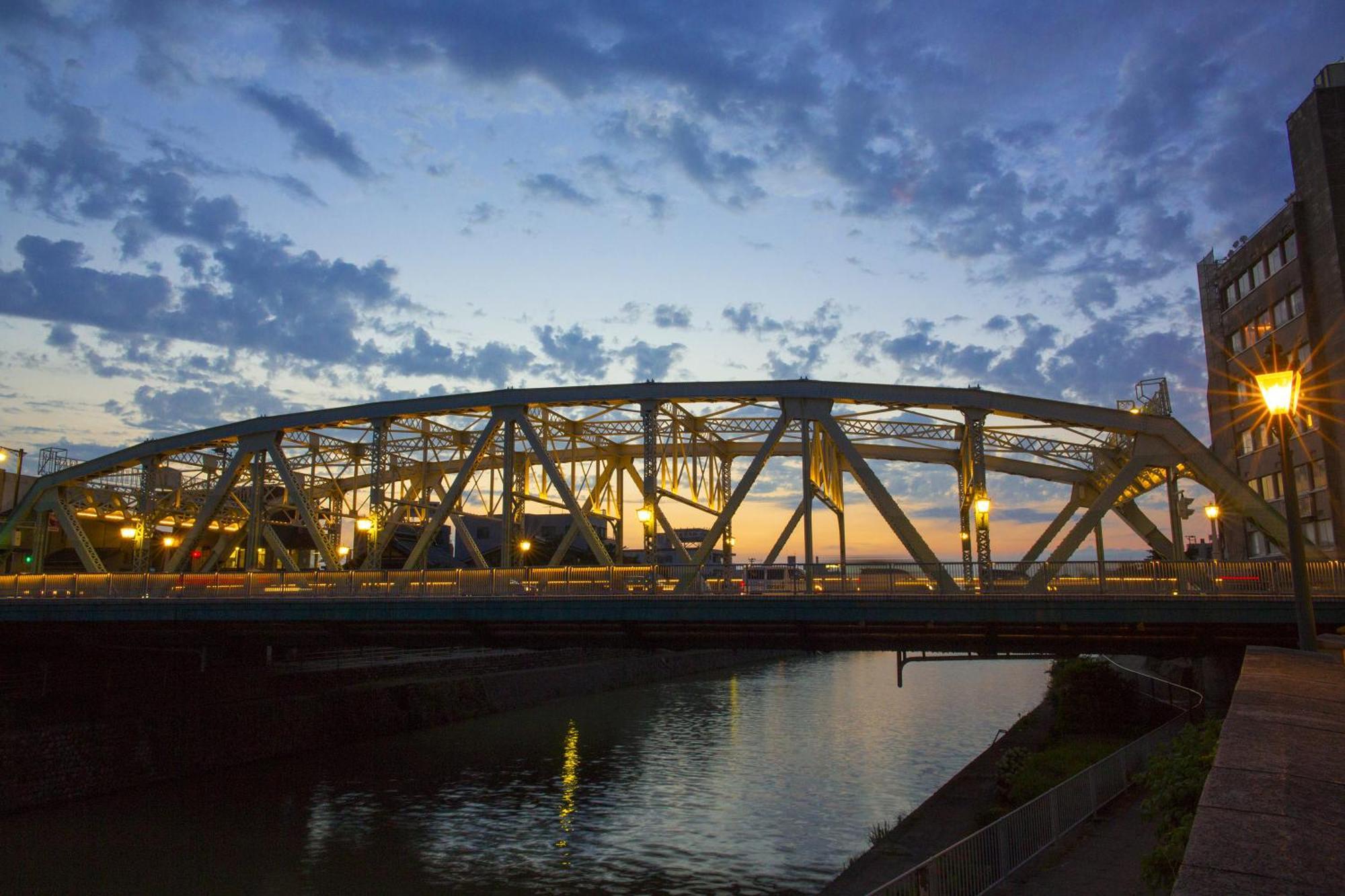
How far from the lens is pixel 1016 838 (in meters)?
15.9

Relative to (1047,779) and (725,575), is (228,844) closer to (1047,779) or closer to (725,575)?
(725,575)

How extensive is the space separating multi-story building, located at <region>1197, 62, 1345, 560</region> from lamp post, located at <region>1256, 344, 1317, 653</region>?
24.2 m

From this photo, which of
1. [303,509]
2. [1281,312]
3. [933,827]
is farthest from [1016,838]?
[1281,312]

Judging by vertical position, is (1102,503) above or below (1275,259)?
below

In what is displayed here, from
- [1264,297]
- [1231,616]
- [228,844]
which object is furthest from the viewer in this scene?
[1264,297]

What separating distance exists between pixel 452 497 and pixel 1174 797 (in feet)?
93.3

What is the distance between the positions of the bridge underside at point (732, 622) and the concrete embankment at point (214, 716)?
345cm

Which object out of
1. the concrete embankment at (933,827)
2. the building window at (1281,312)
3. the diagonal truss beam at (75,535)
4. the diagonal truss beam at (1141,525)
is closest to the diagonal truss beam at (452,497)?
the concrete embankment at (933,827)

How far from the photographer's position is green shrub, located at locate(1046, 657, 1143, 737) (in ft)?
101

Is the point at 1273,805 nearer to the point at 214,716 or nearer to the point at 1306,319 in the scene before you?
the point at 214,716

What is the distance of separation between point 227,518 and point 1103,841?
55712mm

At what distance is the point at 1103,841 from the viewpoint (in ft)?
53.7

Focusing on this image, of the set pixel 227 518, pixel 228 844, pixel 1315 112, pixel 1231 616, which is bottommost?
pixel 228 844

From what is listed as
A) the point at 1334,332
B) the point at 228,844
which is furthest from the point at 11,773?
the point at 1334,332
